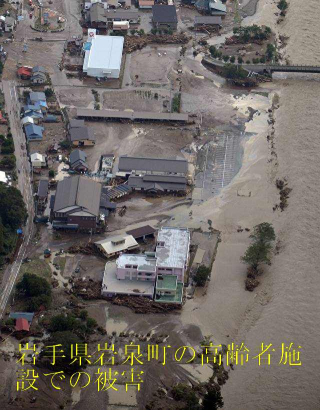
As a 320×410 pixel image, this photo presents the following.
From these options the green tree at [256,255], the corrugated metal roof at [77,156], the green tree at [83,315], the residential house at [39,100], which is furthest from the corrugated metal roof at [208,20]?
the green tree at [83,315]

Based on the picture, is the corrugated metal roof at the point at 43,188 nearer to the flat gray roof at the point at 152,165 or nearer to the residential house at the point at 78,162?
the residential house at the point at 78,162

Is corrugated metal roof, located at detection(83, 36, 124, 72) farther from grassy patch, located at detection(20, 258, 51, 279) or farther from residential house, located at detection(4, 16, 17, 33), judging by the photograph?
grassy patch, located at detection(20, 258, 51, 279)

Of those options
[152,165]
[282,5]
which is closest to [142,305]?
[152,165]

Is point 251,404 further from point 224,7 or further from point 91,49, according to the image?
point 224,7

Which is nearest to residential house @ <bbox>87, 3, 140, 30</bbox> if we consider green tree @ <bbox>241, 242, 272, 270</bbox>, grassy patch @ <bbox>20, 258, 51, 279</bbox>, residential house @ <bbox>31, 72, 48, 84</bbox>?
residential house @ <bbox>31, 72, 48, 84</bbox>

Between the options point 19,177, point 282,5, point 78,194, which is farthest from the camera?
point 282,5

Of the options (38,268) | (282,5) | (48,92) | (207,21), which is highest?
(282,5)

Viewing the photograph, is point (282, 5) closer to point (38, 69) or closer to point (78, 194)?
point (38, 69)

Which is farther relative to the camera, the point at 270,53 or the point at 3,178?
the point at 270,53
